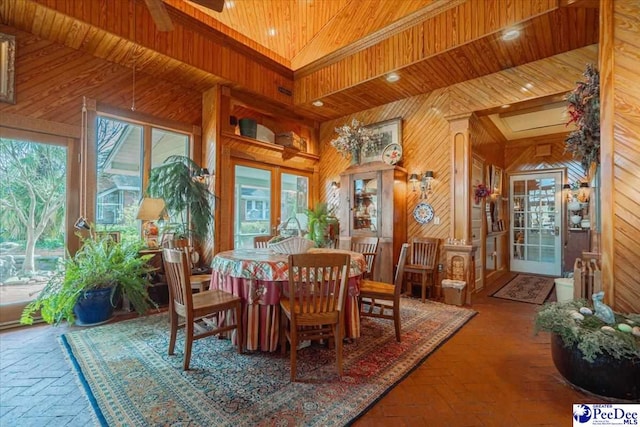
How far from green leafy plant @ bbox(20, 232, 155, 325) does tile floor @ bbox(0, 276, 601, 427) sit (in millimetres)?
268

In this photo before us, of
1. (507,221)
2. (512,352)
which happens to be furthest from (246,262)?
(507,221)

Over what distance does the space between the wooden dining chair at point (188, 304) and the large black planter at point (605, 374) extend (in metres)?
2.55

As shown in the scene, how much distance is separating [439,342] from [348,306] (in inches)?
38.6

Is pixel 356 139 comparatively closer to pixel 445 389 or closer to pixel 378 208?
pixel 378 208

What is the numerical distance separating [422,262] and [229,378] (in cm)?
333

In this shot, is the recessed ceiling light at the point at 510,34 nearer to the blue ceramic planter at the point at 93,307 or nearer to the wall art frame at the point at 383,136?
the wall art frame at the point at 383,136

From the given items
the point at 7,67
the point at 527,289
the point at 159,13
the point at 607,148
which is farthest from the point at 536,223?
the point at 7,67

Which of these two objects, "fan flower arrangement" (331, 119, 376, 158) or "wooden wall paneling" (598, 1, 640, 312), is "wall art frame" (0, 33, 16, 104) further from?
"wooden wall paneling" (598, 1, 640, 312)

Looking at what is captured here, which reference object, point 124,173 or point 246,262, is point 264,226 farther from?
point 246,262

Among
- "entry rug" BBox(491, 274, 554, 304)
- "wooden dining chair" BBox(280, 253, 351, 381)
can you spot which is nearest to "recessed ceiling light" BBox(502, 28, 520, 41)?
"wooden dining chair" BBox(280, 253, 351, 381)

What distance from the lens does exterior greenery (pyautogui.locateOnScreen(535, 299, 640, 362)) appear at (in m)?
1.89

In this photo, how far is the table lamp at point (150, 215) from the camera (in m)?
3.80

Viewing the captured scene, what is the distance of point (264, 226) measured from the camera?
218 inches

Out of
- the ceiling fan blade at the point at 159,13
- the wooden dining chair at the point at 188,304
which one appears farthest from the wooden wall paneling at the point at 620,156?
the ceiling fan blade at the point at 159,13
